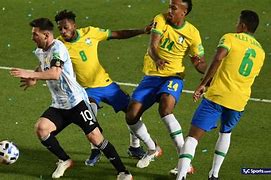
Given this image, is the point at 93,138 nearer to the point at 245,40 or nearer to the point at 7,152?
the point at 7,152

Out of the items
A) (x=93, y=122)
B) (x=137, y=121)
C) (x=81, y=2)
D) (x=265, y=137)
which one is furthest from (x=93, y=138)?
(x=81, y=2)

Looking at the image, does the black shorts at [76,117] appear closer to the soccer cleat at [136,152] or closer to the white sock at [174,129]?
the white sock at [174,129]

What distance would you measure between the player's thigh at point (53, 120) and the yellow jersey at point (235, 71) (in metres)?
1.97

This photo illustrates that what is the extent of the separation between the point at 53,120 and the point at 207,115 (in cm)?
207

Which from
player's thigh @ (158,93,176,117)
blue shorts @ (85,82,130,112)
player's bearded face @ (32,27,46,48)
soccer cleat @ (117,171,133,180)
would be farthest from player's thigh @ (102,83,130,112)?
player's bearded face @ (32,27,46,48)

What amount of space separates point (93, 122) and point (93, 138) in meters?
0.21

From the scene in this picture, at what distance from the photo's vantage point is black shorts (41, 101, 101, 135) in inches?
426

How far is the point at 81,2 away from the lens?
22219 mm

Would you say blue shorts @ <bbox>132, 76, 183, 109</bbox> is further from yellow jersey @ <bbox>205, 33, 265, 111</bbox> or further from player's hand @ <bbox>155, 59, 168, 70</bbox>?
yellow jersey @ <bbox>205, 33, 265, 111</bbox>

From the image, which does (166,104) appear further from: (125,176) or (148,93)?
(125,176)

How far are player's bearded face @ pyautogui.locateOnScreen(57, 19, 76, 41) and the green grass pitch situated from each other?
1.82m

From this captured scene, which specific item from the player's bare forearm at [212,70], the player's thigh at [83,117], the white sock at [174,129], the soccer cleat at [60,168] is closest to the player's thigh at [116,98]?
the white sock at [174,129]

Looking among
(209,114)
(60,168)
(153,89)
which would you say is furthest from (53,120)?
(209,114)

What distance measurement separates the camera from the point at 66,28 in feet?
38.0
